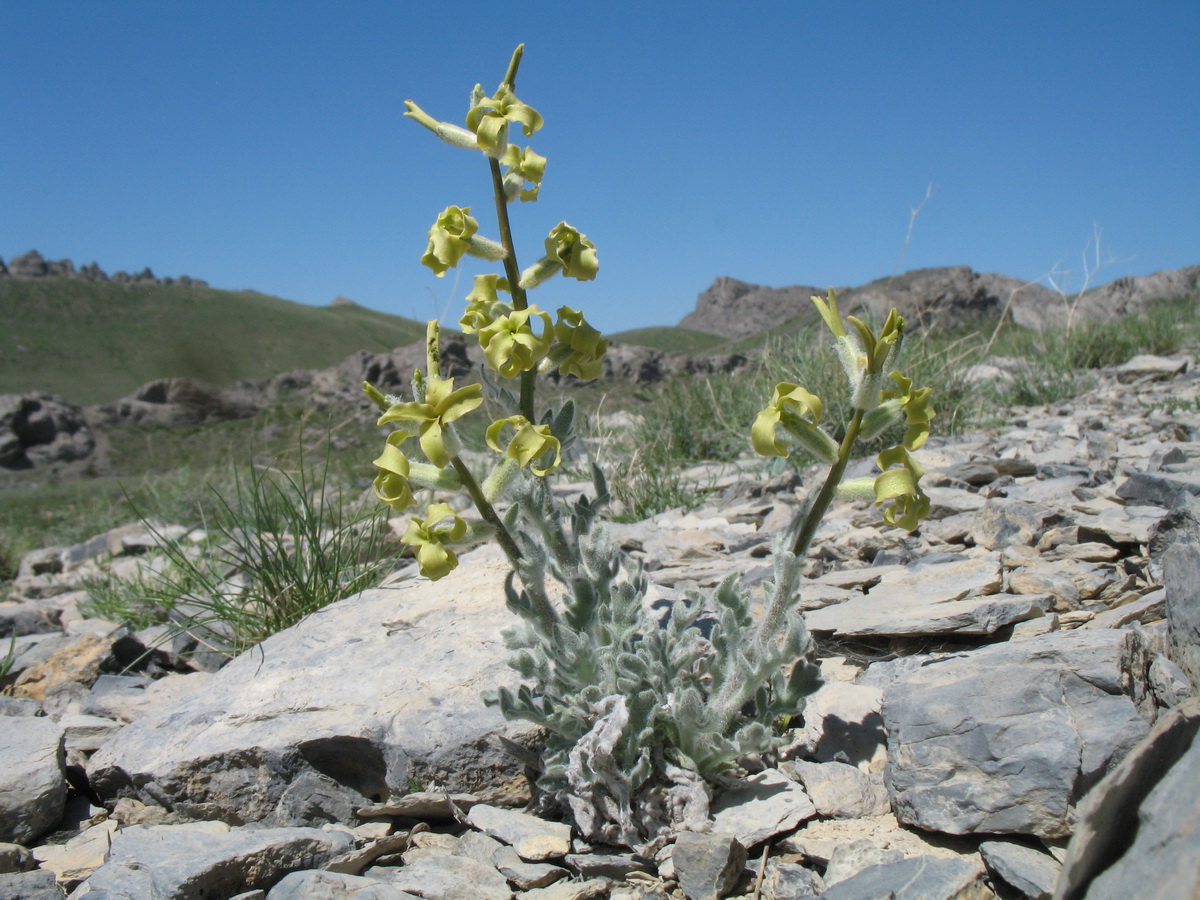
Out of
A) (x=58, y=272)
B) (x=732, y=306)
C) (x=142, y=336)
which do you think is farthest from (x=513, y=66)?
(x=58, y=272)

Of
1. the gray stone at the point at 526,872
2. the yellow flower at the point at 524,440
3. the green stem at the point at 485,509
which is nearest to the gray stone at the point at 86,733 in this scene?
the gray stone at the point at 526,872

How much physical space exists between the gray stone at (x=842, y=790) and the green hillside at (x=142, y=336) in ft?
179

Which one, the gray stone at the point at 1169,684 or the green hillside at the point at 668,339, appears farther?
the green hillside at the point at 668,339

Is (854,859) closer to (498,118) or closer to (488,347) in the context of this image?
(488,347)

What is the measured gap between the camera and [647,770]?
82.3 inches

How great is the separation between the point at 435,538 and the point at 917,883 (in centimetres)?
127

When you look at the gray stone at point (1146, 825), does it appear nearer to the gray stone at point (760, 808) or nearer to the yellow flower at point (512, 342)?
the gray stone at point (760, 808)

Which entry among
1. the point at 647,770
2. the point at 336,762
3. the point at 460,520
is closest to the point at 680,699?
the point at 647,770

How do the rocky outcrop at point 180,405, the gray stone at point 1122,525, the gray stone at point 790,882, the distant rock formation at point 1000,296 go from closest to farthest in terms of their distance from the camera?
the gray stone at point 790,882 < the gray stone at point 1122,525 < the distant rock formation at point 1000,296 < the rocky outcrop at point 180,405

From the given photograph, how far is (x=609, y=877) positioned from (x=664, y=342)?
4973 cm

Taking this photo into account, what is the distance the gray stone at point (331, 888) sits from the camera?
69.6 inches

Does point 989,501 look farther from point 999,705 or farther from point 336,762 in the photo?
point 336,762

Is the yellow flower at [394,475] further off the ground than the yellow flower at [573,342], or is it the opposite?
the yellow flower at [573,342]

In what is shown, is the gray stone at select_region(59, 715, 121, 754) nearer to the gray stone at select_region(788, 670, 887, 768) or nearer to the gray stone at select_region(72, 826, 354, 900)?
the gray stone at select_region(72, 826, 354, 900)
